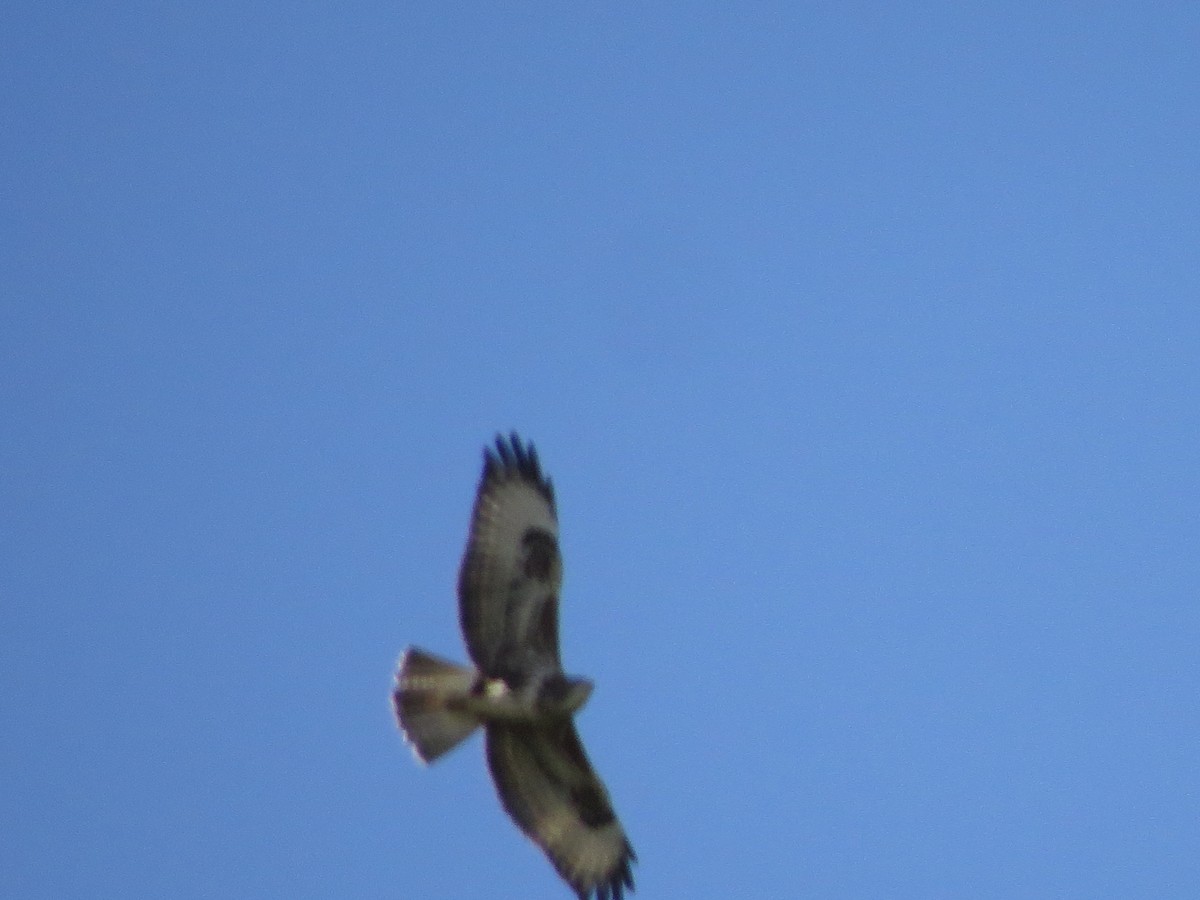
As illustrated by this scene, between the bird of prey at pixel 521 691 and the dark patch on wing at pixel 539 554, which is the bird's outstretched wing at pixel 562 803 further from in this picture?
the dark patch on wing at pixel 539 554

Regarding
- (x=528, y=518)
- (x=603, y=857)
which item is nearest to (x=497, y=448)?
(x=528, y=518)

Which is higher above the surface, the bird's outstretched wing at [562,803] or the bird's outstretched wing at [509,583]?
the bird's outstretched wing at [509,583]

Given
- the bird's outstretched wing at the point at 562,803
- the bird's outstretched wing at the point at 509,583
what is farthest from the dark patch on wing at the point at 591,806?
the bird's outstretched wing at the point at 509,583

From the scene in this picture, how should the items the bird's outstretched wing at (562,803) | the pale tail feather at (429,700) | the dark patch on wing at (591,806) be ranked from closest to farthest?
the pale tail feather at (429,700) < the bird's outstretched wing at (562,803) < the dark patch on wing at (591,806)

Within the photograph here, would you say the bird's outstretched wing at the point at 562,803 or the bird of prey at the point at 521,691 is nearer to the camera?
the bird of prey at the point at 521,691

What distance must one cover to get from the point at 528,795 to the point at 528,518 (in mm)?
1517

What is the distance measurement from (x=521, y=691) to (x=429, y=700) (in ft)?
1.63

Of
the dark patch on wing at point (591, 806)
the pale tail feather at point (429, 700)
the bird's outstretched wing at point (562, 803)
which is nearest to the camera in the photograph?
the pale tail feather at point (429, 700)

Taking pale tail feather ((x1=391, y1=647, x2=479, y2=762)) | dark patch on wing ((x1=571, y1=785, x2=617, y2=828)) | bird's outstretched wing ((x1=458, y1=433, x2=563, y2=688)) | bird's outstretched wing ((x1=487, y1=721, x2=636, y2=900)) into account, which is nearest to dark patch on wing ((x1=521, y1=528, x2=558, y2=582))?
bird's outstretched wing ((x1=458, y1=433, x2=563, y2=688))

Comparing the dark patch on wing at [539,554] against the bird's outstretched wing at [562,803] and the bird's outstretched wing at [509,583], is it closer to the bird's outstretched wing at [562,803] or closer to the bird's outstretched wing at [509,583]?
the bird's outstretched wing at [509,583]

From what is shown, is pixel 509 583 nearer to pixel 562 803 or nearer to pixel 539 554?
pixel 539 554

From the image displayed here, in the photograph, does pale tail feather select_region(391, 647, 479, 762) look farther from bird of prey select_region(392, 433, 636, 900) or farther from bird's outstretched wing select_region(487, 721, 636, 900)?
bird's outstretched wing select_region(487, 721, 636, 900)

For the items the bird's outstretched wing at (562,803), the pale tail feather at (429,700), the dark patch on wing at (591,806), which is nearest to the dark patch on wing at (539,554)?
the pale tail feather at (429,700)

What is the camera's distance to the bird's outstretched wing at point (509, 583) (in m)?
10.7
